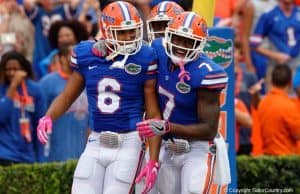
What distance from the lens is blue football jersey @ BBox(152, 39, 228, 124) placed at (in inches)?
314

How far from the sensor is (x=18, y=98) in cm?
1123

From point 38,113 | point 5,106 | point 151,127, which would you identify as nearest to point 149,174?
point 151,127

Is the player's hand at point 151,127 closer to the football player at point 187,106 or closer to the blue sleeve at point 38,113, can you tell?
the football player at point 187,106

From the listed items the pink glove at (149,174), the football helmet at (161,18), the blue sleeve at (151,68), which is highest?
the football helmet at (161,18)

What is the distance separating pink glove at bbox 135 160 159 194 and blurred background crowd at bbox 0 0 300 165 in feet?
7.79

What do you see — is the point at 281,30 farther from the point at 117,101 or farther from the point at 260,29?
the point at 117,101

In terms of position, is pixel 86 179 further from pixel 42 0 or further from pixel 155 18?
pixel 42 0

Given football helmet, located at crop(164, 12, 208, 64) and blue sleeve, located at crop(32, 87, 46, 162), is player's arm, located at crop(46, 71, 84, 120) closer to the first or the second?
football helmet, located at crop(164, 12, 208, 64)

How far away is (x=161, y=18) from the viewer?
8945mm

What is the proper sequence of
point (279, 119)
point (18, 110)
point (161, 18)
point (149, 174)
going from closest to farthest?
point (149, 174) < point (161, 18) < point (18, 110) < point (279, 119)

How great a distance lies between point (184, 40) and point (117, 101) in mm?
673

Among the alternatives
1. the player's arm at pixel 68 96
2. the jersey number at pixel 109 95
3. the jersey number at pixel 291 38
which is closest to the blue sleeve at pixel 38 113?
the player's arm at pixel 68 96

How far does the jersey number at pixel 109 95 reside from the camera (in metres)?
8.16

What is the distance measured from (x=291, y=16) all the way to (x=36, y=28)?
336cm
